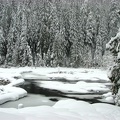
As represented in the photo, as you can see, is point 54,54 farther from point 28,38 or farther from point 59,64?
point 28,38

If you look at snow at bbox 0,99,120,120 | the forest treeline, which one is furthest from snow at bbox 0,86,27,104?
the forest treeline

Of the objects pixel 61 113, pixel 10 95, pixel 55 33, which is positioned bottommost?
pixel 10 95

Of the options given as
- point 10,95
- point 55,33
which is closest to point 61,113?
point 10,95

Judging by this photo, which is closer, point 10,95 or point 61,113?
point 61,113

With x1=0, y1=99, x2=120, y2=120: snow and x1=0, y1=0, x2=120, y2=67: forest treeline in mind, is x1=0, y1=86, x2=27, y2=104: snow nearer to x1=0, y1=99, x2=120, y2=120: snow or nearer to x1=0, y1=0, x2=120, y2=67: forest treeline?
x1=0, y1=99, x2=120, y2=120: snow

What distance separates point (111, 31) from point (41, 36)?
16977mm

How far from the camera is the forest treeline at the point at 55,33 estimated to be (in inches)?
1935

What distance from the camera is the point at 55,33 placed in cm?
5103

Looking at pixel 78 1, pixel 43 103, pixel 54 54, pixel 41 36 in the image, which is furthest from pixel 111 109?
pixel 78 1

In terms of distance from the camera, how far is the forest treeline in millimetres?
49156

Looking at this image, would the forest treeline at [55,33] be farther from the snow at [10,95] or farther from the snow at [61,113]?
the snow at [61,113]

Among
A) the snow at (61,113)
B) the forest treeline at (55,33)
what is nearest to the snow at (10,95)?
the snow at (61,113)

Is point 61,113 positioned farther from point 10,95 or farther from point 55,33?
point 55,33

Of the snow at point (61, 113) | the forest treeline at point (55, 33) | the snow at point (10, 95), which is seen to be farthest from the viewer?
the forest treeline at point (55, 33)
